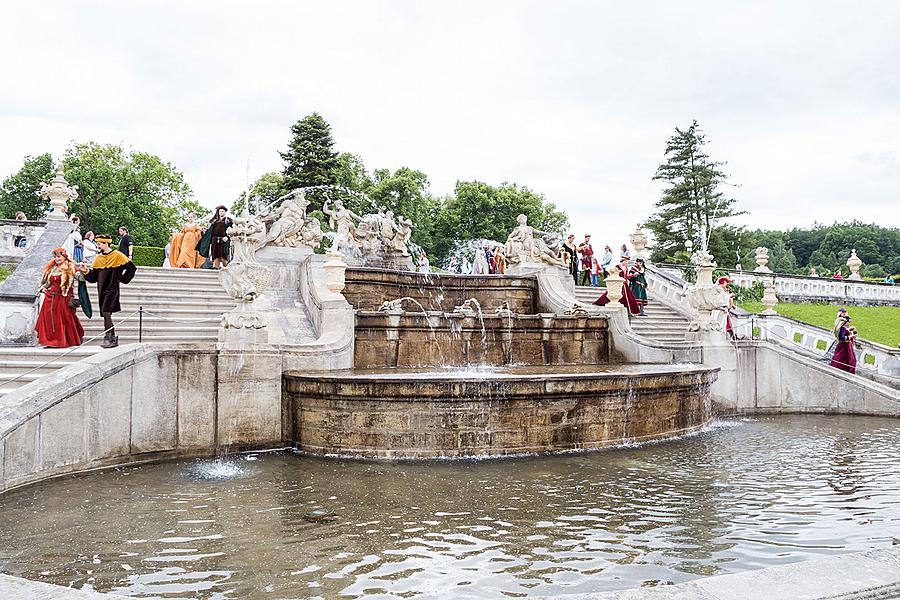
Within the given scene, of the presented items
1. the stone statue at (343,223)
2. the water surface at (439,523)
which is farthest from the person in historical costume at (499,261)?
the water surface at (439,523)

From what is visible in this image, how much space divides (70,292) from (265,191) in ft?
136

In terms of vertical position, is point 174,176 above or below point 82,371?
above

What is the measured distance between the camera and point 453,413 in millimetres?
9414

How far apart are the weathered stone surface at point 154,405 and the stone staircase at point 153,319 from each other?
957mm

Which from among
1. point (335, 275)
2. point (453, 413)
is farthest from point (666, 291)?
point (453, 413)

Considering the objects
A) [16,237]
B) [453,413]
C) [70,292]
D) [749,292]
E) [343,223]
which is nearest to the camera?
[453,413]

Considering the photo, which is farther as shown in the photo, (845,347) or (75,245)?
→ (75,245)

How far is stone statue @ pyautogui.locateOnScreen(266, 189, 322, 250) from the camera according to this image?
16.1m

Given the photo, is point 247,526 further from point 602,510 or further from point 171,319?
point 171,319

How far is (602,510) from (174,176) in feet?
183

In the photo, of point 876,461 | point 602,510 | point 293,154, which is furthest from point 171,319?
point 293,154

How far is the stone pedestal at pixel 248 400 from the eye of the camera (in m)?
9.85

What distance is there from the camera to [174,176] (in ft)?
185

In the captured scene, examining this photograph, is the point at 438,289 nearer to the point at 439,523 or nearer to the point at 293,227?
the point at 293,227
